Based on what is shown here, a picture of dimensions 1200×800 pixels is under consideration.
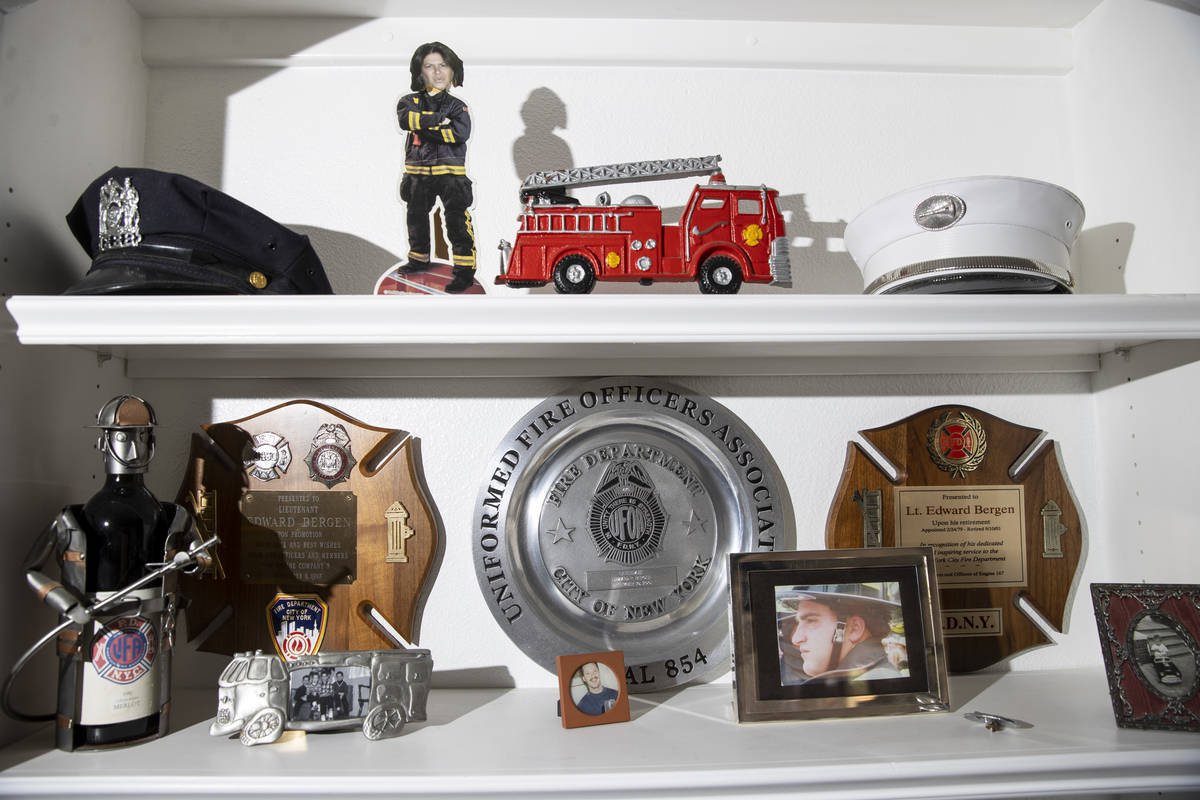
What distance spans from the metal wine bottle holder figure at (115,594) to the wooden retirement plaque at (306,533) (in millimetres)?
170

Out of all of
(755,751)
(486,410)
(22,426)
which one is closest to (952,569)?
(755,751)

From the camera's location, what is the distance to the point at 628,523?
1.01 metres

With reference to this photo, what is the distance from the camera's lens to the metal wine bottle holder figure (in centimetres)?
75

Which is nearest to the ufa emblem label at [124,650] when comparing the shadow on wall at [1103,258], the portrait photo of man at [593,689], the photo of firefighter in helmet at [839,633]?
the portrait photo of man at [593,689]

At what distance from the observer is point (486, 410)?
3.36 ft

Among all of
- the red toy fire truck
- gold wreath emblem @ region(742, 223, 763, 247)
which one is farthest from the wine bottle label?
gold wreath emblem @ region(742, 223, 763, 247)

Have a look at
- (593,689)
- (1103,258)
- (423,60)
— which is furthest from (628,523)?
(1103,258)

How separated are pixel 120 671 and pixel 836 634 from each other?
0.78 meters

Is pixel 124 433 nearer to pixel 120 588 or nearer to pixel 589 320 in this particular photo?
pixel 120 588

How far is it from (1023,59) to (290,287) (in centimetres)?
108

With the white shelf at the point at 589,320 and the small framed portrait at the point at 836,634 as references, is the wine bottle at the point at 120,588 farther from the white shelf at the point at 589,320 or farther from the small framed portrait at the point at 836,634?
the small framed portrait at the point at 836,634

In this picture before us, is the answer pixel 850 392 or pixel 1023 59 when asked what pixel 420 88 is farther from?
pixel 1023 59

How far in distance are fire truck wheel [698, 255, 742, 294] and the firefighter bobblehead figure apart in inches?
11.5

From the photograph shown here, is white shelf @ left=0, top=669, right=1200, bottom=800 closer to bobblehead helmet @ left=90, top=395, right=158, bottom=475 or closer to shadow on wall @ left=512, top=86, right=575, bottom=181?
bobblehead helmet @ left=90, top=395, right=158, bottom=475
